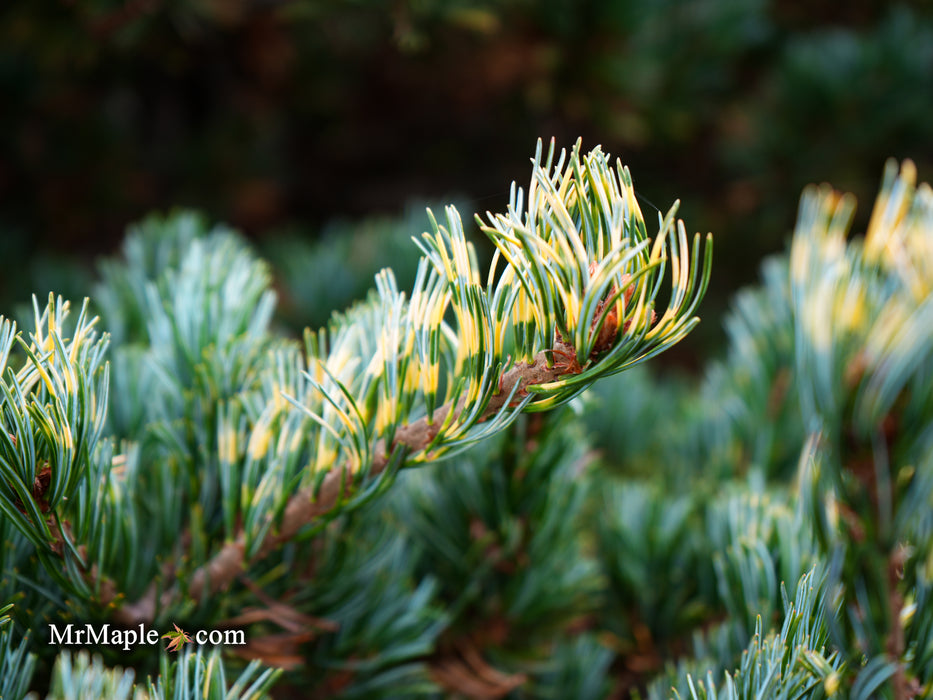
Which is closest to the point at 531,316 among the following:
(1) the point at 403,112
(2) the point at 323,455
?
(2) the point at 323,455

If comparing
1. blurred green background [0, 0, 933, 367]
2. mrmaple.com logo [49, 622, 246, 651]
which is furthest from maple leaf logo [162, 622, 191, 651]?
blurred green background [0, 0, 933, 367]

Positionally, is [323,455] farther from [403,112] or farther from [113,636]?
[403,112]

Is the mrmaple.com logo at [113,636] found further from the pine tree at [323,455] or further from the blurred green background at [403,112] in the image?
the blurred green background at [403,112]

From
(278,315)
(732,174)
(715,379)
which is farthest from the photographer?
(732,174)

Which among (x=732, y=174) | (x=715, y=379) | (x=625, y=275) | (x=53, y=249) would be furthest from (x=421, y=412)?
(x=732, y=174)

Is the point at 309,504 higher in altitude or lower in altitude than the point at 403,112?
lower

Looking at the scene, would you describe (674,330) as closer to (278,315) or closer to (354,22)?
(278,315)

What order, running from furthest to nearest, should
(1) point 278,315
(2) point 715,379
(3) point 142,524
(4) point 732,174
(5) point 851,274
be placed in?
(4) point 732,174 < (1) point 278,315 < (2) point 715,379 < (3) point 142,524 < (5) point 851,274
